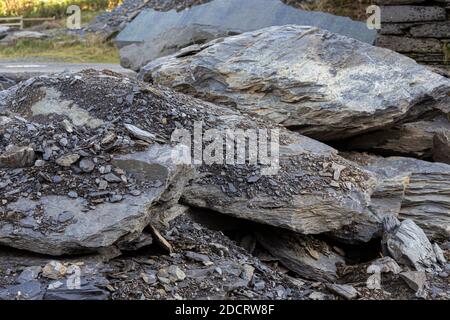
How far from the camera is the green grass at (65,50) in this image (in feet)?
42.7

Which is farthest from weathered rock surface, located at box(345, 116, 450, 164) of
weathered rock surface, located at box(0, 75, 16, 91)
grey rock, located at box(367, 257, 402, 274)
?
weathered rock surface, located at box(0, 75, 16, 91)

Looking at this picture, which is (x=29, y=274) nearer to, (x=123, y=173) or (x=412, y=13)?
(x=123, y=173)

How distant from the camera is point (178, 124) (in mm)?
4086

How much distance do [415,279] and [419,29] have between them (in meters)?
4.56

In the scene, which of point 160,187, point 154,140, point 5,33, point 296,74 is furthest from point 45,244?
point 5,33

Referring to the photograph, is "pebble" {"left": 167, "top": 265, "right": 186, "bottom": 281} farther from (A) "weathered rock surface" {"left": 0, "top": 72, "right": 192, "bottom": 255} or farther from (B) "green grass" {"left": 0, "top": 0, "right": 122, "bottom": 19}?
(B) "green grass" {"left": 0, "top": 0, "right": 122, "bottom": 19}

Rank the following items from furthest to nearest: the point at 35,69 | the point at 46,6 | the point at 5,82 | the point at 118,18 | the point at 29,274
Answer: the point at 46,6
the point at 118,18
the point at 35,69
the point at 5,82
the point at 29,274

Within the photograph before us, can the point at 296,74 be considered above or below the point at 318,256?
above

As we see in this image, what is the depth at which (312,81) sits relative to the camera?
A: 16.7 feet

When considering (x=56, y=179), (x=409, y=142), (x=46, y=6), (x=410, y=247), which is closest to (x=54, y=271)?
(x=56, y=179)

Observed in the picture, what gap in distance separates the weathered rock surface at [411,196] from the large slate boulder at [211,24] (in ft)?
10.1

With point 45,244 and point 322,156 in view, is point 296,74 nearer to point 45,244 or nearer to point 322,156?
point 322,156

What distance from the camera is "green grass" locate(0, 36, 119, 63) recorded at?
13.0m

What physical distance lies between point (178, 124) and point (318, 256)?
130 cm
